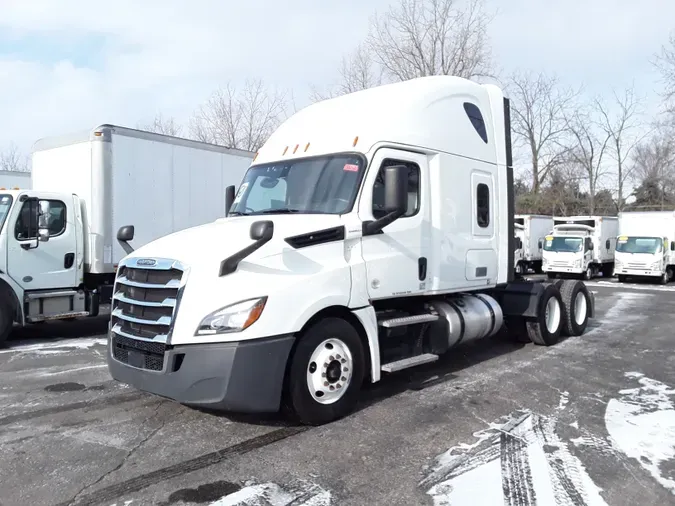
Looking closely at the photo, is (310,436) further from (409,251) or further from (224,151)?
(224,151)

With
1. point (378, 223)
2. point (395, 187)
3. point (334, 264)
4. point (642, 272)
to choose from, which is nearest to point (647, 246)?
point (642, 272)

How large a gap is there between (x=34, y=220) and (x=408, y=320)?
6595mm

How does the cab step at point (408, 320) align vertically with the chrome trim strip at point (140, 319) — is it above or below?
below

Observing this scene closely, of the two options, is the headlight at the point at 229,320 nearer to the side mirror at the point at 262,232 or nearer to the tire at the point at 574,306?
the side mirror at the point at 262,232

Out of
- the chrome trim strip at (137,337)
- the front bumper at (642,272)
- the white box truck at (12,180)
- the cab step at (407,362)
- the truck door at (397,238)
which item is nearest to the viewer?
the chrome trim strip at (137,337)

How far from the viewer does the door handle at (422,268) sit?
255 inches

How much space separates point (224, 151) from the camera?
11.9 metres

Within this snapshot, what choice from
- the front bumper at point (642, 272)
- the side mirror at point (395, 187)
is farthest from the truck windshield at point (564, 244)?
the side mirror at point (395, 187)

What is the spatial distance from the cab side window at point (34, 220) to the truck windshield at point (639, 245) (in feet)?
79.9

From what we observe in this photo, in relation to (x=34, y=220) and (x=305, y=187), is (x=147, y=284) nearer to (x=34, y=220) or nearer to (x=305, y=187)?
(x=305, y=187)

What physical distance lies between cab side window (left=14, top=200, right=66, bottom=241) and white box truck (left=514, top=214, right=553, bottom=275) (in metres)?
22.5

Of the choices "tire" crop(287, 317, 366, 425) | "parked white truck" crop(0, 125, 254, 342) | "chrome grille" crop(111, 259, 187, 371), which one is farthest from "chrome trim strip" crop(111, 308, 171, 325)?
"parked white truck" crop(0, 125, 254, 342)

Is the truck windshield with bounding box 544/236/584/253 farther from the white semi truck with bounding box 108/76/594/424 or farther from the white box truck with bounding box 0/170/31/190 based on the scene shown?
the white box truck with bounding box 0/170/31/190

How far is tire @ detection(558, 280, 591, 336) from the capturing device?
9789 mm
